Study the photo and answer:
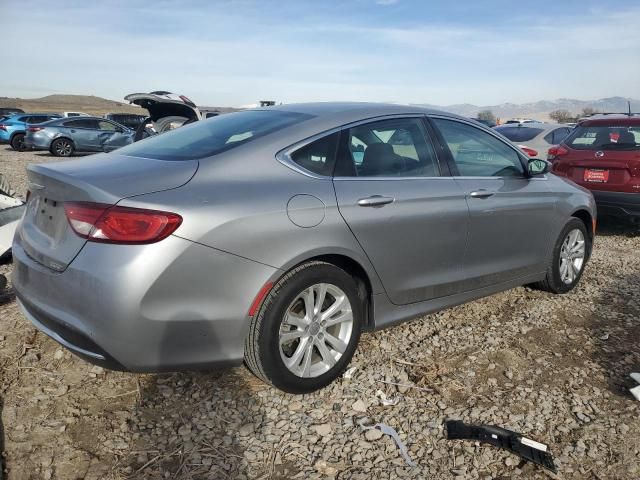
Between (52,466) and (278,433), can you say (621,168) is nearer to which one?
(278,433)

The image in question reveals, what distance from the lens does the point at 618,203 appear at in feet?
21.6

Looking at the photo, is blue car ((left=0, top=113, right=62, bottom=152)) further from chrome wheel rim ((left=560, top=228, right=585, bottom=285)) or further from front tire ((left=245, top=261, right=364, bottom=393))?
front tire ((left=245, top=261, right=364, bottom=393))

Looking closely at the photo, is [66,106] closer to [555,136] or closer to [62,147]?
[62,147]

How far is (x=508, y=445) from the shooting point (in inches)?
99.7

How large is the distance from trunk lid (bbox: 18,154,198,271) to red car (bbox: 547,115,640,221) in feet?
19.2

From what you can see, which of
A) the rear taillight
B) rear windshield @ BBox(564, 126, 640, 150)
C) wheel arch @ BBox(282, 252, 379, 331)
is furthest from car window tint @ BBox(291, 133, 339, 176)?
rear windshield @ BBox(564, 126, 640, 150)

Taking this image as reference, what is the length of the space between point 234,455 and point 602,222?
7.57m

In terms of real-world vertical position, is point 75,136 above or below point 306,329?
above

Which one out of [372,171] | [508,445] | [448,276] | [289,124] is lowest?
[508,445]

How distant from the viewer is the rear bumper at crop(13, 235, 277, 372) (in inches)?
89.7

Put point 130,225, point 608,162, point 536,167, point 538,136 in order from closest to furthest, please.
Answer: point 130,225, point 536,167, point 608,162, point 538,136

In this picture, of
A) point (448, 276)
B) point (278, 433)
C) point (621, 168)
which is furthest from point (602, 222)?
point (278, 433)

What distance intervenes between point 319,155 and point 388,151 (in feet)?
1.86

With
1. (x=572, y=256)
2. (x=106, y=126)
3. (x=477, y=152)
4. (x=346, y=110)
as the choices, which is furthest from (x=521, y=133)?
(x=106, y=126)
